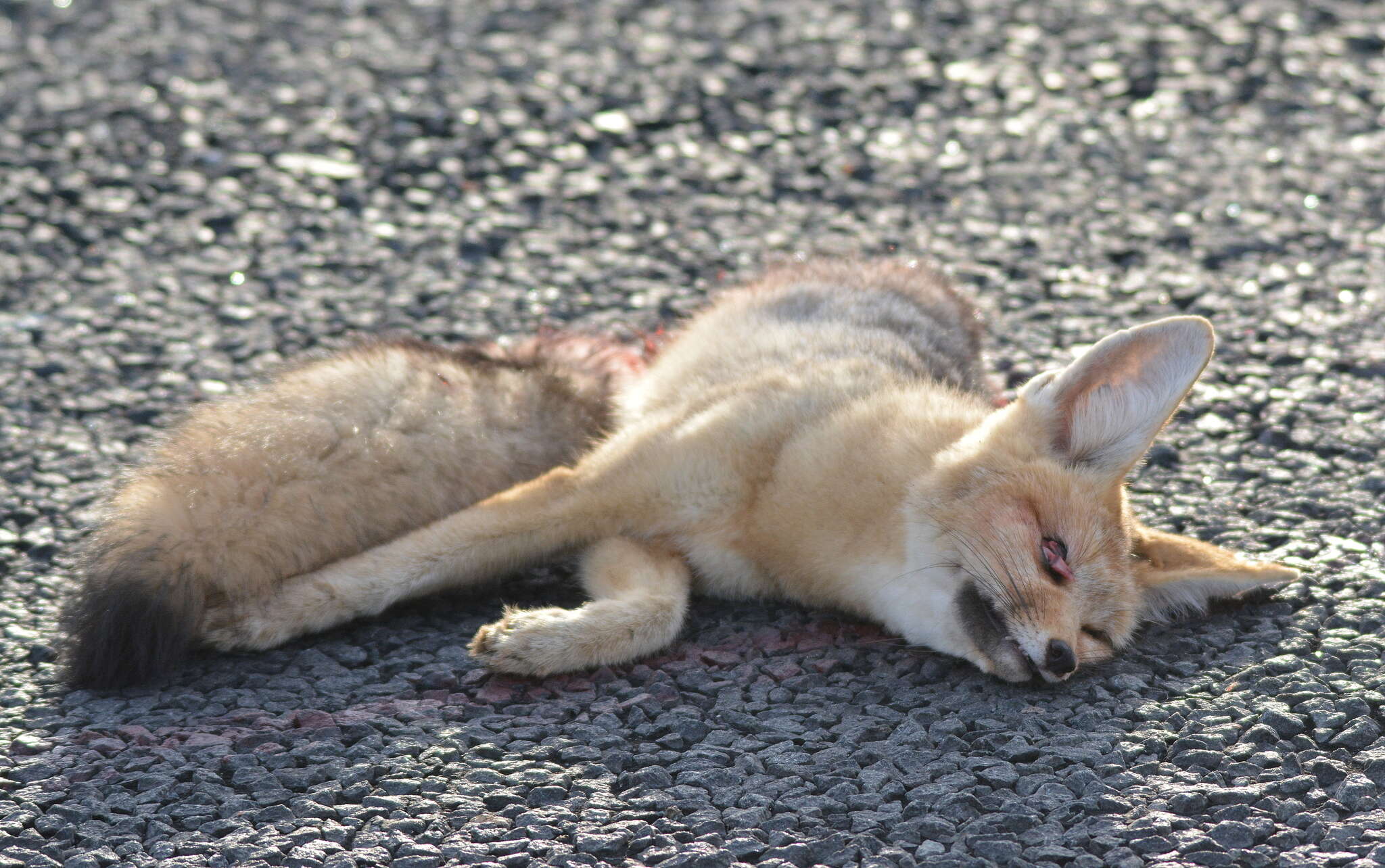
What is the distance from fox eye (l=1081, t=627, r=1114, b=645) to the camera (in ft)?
14.7

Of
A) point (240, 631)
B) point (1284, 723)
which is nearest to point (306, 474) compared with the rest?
point (240, 631)

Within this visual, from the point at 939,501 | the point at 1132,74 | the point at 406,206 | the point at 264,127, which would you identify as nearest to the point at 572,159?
the point at 406,206

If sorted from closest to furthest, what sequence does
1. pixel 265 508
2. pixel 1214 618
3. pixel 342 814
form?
1. pixel 342 814
2. pixel 265 508
3. pixel 1214 618

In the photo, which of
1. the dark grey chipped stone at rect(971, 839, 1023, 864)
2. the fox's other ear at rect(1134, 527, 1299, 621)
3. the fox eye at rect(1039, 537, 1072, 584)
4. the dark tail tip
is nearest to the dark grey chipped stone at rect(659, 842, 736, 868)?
the dark grey chipped stone at rect(971, 839, 1023, 864)

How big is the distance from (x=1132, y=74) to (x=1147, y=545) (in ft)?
16.9

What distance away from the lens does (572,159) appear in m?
8.05

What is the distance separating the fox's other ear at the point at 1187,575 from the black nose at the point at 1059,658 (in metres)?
0.53

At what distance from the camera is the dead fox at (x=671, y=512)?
4324 mm

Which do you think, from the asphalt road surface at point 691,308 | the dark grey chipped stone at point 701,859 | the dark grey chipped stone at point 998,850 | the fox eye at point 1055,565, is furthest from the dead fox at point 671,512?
the dark grey chipped stone at point 701,859

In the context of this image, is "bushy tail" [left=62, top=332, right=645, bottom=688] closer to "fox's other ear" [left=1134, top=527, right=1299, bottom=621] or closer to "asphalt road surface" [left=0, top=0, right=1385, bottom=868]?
"asphalt road surface" [left=0, top=0, right=1385, bottom=868]

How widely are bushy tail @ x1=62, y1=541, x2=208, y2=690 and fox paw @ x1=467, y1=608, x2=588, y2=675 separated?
0.87 meters

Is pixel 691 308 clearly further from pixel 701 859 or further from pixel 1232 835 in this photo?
pixel 1232 835

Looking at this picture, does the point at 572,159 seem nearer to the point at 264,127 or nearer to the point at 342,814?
the point at 264,127

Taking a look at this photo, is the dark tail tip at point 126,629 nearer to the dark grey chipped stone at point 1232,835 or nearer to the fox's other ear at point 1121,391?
the fox's other ear at point 1121,391
